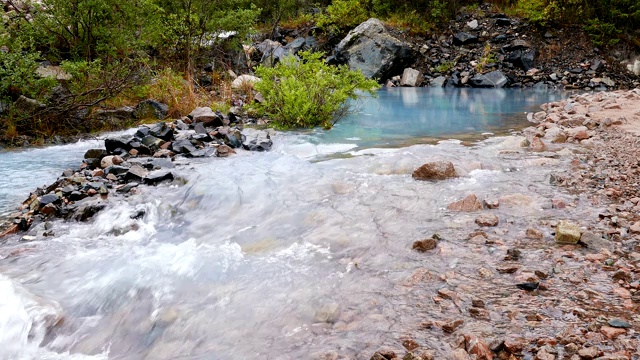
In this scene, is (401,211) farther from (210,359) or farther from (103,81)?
(103,81)

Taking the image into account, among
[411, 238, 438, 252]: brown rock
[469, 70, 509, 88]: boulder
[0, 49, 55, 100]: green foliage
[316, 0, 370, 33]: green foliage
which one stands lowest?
[411, 238, 438, 252]: brown rock

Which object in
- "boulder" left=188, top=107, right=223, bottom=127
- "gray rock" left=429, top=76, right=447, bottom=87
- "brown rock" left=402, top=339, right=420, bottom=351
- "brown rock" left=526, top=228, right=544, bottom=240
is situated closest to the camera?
"brown rock" left=402, top=339, right=420, bottom=351

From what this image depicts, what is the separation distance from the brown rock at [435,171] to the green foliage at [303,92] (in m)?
3.46

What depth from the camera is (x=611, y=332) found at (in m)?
1.91

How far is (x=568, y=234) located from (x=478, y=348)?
1396mm

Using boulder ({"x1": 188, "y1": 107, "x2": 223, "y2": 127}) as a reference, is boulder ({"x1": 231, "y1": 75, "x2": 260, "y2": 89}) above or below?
above

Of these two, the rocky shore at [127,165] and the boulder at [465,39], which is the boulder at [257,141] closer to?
the rocky shore at [127,165]

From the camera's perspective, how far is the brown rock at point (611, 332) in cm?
189

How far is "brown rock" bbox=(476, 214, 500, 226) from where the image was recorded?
328cm

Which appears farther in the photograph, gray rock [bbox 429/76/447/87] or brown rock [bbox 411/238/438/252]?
gray rock [bbox 429/76/447/87]

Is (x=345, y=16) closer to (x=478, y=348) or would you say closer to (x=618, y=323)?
(x=618, y=323)

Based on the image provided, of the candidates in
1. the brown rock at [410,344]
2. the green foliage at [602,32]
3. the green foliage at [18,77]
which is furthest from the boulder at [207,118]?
the green foliage at [602,32]

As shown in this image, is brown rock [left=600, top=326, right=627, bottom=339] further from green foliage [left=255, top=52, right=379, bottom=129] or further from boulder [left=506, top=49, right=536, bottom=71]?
boulder [left=506, top=49, right=536, bottom=71]

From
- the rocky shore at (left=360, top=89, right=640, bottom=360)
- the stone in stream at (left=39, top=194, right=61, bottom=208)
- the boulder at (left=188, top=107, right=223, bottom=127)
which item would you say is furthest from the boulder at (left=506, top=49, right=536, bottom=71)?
the stone in stream at (left=39, top=194, right=61, bottom=208)
